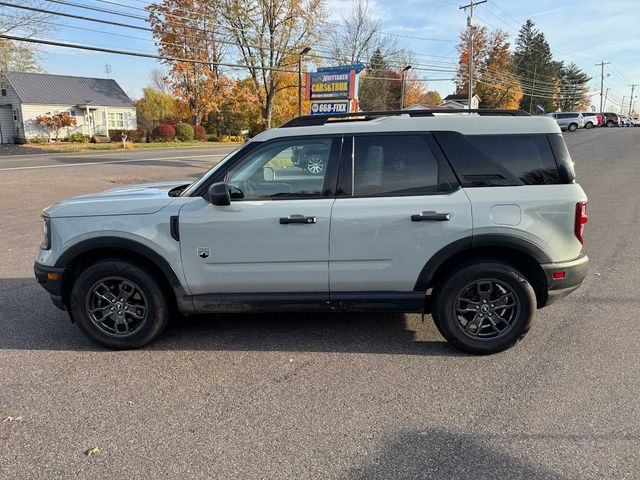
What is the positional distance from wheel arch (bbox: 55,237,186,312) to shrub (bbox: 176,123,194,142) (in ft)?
140

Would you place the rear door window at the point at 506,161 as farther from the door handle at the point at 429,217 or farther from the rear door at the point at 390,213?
the door handle at the point at 429,217

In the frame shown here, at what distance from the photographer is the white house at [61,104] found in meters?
42.0

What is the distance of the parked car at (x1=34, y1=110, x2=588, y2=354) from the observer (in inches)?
151

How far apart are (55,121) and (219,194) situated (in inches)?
1767

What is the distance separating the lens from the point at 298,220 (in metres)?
3.81

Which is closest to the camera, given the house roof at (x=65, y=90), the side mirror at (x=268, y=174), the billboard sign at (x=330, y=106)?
the side mirror at (x=268, y=174)

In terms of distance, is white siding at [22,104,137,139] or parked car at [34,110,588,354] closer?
parked car at [34,110,588,354]

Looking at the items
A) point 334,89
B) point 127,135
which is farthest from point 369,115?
point 127,135

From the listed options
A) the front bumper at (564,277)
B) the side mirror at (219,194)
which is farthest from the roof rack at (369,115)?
the front bumper at (564,277)

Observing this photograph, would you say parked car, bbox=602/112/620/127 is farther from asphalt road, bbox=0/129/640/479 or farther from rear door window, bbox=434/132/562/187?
rear door window, bbox=434/132/562/187

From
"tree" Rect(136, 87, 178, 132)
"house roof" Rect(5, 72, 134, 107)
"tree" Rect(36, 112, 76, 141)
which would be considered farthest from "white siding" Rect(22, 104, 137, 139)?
"tree" Rect(136, 87, 178, 132)

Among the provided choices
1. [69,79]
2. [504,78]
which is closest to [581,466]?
[69,79]

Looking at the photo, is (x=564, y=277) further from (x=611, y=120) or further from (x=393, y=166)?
(x=611, y=120)

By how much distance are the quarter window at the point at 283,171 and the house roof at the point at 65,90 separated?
151ft
